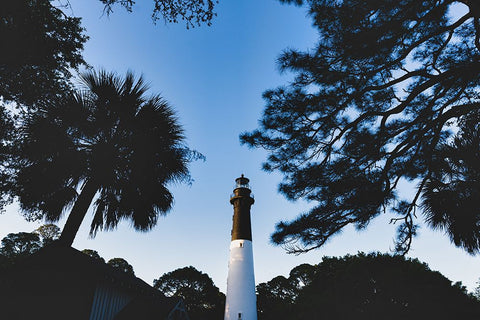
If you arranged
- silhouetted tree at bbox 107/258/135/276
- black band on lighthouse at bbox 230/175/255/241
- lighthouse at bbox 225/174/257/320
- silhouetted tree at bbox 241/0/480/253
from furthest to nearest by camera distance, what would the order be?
1. silhouetted tree at bbox 107/258/135/276
2. black band on lighthouse at bbox 230/175/255/241
3. lighthouse at bbox 225/174/257/320
4. silhouetted tree at bbox 241/0/480/253

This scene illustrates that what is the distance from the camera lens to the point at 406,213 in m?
4.90

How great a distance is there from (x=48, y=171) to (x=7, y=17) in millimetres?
4373

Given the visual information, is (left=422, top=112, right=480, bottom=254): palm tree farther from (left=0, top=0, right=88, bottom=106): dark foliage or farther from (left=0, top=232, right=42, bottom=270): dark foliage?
(left=0, top=232, right=42, bottom=270): dark foliage

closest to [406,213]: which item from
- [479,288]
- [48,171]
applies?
[48,171]

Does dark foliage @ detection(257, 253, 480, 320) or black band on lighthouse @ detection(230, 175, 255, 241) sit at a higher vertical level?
black band on lighthouse @ detection(230, 175, 255, 241)

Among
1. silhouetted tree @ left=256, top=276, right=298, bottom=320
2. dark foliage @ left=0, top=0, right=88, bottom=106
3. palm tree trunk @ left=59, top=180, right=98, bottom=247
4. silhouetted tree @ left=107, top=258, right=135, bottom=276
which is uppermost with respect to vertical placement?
silhouetted tree @ left=107, top=258, right=135, bottom=276

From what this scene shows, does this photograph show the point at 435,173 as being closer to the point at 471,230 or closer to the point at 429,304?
the point at 471,230

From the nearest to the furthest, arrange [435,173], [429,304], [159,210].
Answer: [435,173], [159,210], [429,304]

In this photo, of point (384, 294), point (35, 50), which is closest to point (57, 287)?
point (35, 50)

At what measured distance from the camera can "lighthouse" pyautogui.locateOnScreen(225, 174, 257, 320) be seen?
17.1m

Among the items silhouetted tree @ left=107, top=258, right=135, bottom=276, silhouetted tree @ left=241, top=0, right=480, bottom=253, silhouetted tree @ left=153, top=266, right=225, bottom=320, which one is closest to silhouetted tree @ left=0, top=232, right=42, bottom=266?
silhouetted tree @ left=107, top=258, right=135, bottom=276

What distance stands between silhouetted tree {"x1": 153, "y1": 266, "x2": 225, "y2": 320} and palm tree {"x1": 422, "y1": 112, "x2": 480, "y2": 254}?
30.3m

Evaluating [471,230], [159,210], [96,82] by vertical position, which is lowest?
[471,230]

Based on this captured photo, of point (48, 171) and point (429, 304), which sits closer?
point (48, 171)
